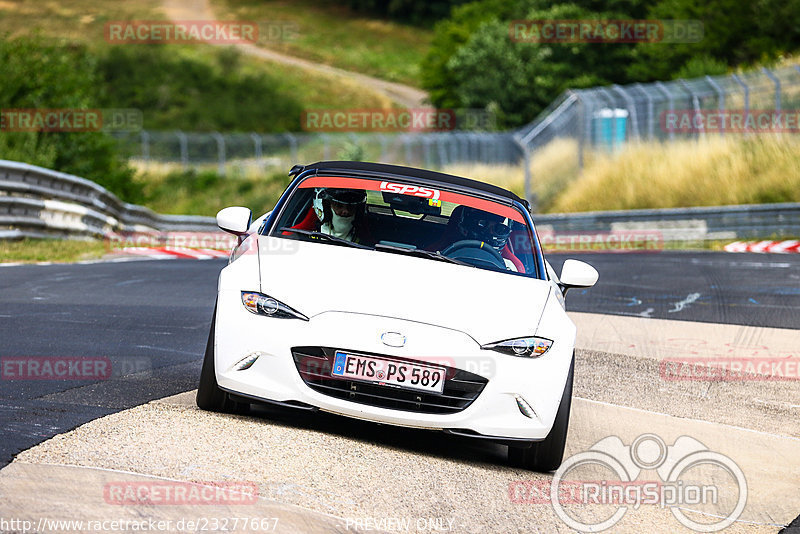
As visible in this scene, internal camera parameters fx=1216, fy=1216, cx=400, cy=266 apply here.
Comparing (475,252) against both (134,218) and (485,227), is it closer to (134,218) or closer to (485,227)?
(485,227)

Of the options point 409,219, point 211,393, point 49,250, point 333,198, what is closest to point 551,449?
point 211,393

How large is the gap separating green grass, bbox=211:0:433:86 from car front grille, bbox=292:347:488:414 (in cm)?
9005

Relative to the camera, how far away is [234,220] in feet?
23.1

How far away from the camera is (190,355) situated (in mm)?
8555

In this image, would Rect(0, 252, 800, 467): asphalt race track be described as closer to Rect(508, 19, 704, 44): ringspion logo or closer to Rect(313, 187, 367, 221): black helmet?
Rect(313, 187, 367, 221): black helmet

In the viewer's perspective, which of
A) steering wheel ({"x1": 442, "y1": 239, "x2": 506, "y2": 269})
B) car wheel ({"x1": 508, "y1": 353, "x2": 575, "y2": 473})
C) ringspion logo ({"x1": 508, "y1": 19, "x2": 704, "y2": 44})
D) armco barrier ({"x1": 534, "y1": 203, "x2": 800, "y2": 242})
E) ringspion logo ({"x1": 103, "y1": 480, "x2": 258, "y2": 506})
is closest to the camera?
ringspion logo ({"x1": 103, "y1": 480, "x2": 258, "y2": 506})

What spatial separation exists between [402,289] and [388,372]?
1.55ft

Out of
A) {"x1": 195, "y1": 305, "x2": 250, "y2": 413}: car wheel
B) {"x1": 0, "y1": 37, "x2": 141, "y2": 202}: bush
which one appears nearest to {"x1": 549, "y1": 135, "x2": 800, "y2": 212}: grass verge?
{"x1": 0, "y1": 37, "x2": 141, "y2": 202}: bush

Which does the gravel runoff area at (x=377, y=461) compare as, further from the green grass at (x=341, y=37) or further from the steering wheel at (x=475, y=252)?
the green grass at (x=341, y=37)

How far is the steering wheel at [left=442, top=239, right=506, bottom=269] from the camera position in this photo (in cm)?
690

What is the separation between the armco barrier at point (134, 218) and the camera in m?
17.0

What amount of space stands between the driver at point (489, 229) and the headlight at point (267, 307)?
1.52 m

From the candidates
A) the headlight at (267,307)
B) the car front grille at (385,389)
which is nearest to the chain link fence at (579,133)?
the car front grille at (385,389)

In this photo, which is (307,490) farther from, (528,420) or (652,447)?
(652,447)
